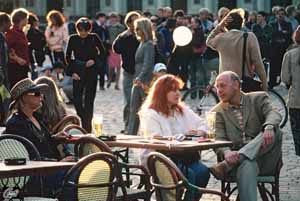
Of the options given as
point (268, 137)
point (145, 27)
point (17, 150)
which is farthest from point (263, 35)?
point (17, 150)

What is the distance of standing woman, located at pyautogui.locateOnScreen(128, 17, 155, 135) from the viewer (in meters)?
15.8

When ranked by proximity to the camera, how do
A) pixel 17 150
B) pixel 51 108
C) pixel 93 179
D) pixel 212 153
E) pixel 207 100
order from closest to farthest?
pixel 93 179
pixel 17 150
pixel 51 108
pixel 212 153
pixel 207 100

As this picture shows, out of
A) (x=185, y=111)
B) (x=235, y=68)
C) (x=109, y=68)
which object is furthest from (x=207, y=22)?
(x=185, y=111)

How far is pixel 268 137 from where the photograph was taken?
9820 millimetres

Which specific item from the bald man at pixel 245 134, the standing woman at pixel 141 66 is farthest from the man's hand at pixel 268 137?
the standing woman at pixel 141 66

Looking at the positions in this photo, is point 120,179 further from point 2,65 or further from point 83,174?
point 2,65

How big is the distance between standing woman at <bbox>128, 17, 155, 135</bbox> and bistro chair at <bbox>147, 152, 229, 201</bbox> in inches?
284

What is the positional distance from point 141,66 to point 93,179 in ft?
26.2

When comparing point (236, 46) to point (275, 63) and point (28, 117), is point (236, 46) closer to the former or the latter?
point (28, 117)

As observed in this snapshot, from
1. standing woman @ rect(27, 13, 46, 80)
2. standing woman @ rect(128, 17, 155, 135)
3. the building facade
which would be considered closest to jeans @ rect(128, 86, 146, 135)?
standing woman @ rect(128, 17, 155, 135)

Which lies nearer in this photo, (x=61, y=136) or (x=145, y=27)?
(x=61, y=136)

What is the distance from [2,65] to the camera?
52.4 feet

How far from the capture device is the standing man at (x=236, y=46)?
1328cm

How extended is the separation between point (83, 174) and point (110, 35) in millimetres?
21364
